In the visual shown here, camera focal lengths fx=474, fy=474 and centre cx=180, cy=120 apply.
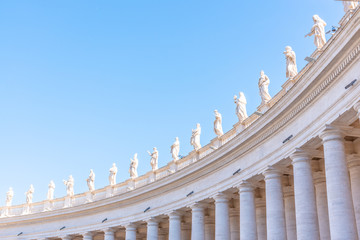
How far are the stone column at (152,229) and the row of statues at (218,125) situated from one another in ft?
33.5

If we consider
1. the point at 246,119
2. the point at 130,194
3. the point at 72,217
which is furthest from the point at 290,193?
the point at 72,217

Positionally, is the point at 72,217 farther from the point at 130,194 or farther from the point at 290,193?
the point at 290,193

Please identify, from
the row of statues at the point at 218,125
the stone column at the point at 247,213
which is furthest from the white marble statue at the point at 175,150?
the stone column at the point at 247,213

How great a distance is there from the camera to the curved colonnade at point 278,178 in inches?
1473

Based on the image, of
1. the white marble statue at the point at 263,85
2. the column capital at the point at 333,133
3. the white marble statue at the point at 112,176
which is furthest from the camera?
the white marble statue at the point at 112,176

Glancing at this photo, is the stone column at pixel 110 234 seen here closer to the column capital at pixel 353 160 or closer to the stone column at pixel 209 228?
the stone column at pixel 209 228

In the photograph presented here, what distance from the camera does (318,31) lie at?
46000mm

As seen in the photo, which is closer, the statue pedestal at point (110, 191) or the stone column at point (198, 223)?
the stone column at point (198, 223)

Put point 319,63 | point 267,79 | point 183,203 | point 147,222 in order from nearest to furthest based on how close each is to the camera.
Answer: point 319,63
point 267,79
point 183,203
point 147,222

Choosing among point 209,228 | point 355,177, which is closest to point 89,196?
point 209,228

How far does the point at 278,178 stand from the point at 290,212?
9502mm

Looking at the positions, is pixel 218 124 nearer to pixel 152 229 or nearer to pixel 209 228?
pixel 209 228

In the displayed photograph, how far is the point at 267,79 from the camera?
180 feet

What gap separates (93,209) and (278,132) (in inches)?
1994
